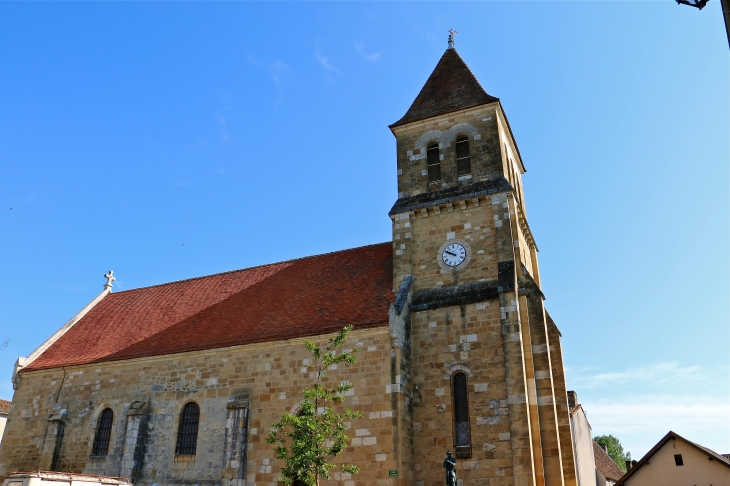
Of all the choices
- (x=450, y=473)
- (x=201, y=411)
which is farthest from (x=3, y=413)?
(x=450, y=473)

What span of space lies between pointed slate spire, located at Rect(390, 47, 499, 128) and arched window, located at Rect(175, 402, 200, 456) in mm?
13147

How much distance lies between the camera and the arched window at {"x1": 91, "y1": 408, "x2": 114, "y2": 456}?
19995 mm

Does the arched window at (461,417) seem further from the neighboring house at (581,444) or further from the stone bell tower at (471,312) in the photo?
the neighboring house at (581,444)

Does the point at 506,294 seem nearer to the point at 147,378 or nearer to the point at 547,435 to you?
the point at 547,435

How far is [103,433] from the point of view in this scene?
20.3 metres

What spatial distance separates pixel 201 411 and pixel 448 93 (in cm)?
1539

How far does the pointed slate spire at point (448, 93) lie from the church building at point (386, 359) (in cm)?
9

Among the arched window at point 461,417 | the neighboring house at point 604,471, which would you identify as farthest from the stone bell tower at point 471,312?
the neighboring house at point 604,471

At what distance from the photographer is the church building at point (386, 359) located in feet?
52.6

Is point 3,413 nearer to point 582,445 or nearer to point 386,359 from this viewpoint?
point 386,359

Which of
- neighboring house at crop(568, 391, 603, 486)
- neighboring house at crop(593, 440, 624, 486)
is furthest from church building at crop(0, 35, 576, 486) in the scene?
neighboring house at crop(593, 440, 624, 486)

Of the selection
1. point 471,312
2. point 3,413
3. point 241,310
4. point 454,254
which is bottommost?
point 3,413

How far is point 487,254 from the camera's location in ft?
60.7

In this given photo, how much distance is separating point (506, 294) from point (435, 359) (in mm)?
3039
